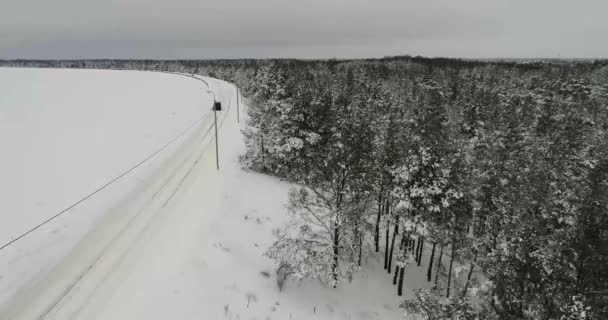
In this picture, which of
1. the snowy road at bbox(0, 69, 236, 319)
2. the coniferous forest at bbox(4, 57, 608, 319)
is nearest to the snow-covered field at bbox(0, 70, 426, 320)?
the snowy road at bbox(0, 69, 236, 319)

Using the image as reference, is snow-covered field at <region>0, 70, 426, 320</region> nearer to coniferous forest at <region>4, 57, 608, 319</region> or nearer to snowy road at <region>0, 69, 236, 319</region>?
snowy road at <region>0, 69, 236, 319</region>

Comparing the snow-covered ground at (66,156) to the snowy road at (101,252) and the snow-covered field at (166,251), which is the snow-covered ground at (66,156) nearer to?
the snow-covered field at (166,251)

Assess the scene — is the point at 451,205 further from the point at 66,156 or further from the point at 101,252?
the point at 66,156

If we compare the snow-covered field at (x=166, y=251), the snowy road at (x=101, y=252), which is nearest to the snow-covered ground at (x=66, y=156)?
the snow-covered field at (x=166, y=251)

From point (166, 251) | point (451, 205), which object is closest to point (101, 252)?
point (166, 251)

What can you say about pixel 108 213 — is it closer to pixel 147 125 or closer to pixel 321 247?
pixel 321 247

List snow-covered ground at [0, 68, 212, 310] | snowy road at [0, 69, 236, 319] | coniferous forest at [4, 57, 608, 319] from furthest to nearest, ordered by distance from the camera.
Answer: snow-covered ground at [0, 68, 212, 310] < coniferous forest at [4, 57, 608, 319] < snowy road at [0, 69, 236, 319]

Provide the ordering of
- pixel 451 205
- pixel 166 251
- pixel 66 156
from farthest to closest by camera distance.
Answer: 1. pixel 66 156
2. pixel 451 205
3. pixel 166 251
